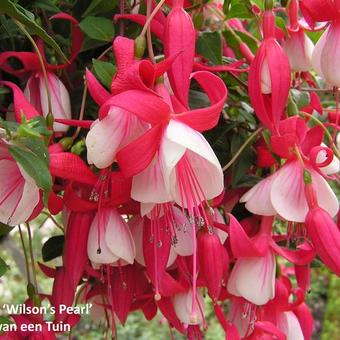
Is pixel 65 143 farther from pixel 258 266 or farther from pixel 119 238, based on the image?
pixel 258 266

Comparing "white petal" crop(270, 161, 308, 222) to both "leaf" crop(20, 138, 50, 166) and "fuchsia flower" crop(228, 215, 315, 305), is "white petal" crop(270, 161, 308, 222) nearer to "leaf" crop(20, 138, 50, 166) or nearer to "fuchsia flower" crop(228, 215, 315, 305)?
"fuchsia flower" crop(228, 215, 315, 305)

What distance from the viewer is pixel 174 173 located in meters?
0.41

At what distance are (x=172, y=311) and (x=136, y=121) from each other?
27 centimetres

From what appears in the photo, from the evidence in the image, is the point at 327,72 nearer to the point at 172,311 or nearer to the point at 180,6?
the point at 180,6

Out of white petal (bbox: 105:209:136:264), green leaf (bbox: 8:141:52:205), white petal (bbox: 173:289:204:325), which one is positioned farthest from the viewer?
white petal (bbox: 173:289:204:325)

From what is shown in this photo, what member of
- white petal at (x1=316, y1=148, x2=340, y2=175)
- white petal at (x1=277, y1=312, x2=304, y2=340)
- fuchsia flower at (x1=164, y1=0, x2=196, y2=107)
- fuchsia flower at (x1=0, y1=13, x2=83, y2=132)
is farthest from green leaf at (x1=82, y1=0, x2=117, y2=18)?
white petal at (x1=277, y1=312, x2=304, y2=340)

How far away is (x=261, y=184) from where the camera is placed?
1.83 ft

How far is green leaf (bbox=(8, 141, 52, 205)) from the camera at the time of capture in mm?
391

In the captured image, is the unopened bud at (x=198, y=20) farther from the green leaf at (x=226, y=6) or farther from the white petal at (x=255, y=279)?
the white petal at (x=255, y=279)

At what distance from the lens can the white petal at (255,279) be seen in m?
0.57

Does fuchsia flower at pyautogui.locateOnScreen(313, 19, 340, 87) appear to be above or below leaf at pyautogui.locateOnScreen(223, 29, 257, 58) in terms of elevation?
above

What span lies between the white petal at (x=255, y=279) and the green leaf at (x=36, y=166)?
25cm

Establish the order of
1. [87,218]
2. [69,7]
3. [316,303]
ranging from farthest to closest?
1. [316,303]
2. [69,7]
3. [87,218]

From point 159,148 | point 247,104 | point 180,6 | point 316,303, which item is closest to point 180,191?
point 159,148
